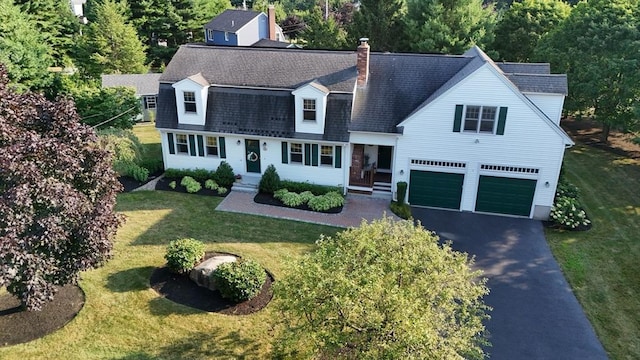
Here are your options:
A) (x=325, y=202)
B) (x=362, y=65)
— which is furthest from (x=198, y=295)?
(x=362, y=65)

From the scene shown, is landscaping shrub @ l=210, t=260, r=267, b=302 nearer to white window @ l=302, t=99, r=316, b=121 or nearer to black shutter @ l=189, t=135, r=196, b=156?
white window @ l=302, t=99, r=316, b=121

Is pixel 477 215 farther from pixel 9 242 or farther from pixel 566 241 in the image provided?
pixel 9 242

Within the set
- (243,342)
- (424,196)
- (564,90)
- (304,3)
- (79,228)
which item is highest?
(304,3)

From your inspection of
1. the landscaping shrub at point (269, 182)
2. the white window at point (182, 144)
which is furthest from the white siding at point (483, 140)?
the white window at point (182, 144)

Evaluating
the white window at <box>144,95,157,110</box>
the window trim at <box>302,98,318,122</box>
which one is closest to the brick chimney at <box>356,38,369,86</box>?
the window trim at <box>302,98,318,122</box>

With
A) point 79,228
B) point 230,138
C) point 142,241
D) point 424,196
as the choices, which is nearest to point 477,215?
point 424,196

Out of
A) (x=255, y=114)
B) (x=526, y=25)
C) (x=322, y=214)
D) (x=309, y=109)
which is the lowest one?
(x=322, y=214)

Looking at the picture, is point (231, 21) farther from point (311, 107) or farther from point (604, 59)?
point (604, 59)
